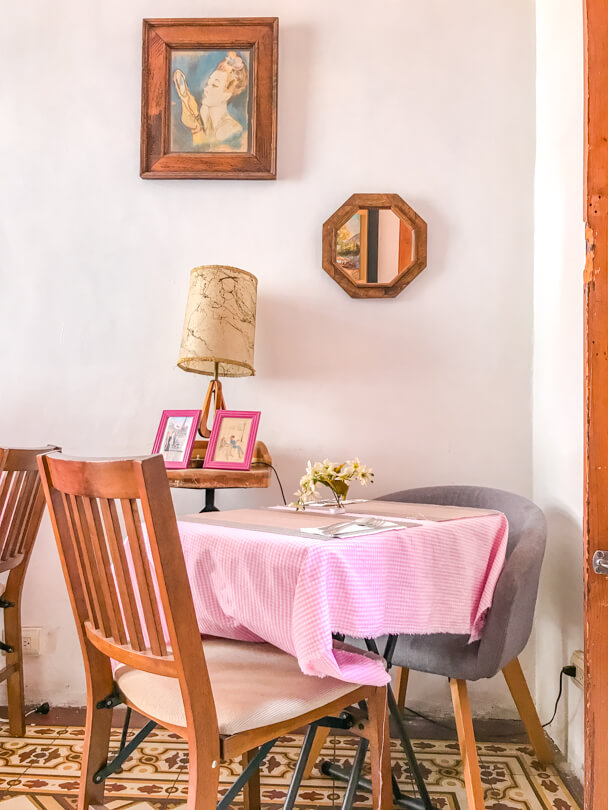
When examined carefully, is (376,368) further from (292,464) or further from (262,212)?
(262,212)

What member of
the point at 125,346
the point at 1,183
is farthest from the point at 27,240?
the point at 125,346

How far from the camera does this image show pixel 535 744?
201cm

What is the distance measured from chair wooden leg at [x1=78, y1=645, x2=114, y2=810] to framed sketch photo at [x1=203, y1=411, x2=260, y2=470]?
89 centimetres

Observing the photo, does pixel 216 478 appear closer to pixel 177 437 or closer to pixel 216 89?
pixel 177 437

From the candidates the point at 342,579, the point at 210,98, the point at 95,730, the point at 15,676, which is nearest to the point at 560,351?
the point at 342,579

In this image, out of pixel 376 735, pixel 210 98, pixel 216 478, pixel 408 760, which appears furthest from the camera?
pixel 210 98

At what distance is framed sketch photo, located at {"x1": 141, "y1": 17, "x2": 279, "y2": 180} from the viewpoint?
101 inches

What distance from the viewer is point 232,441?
2.20 m

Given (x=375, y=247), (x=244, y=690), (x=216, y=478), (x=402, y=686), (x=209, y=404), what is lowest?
(x=402, y=686)

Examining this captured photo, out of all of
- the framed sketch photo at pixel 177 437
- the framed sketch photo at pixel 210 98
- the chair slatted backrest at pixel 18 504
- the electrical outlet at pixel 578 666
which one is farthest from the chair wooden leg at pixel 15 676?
the electrical outlet at pixel 578 666

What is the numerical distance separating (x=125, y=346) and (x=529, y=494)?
1694 millimetres

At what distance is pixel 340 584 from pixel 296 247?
Answer: 1.64 m

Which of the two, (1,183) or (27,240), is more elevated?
(1,183)

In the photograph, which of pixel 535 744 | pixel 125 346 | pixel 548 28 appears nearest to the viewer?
pixel 535 744
